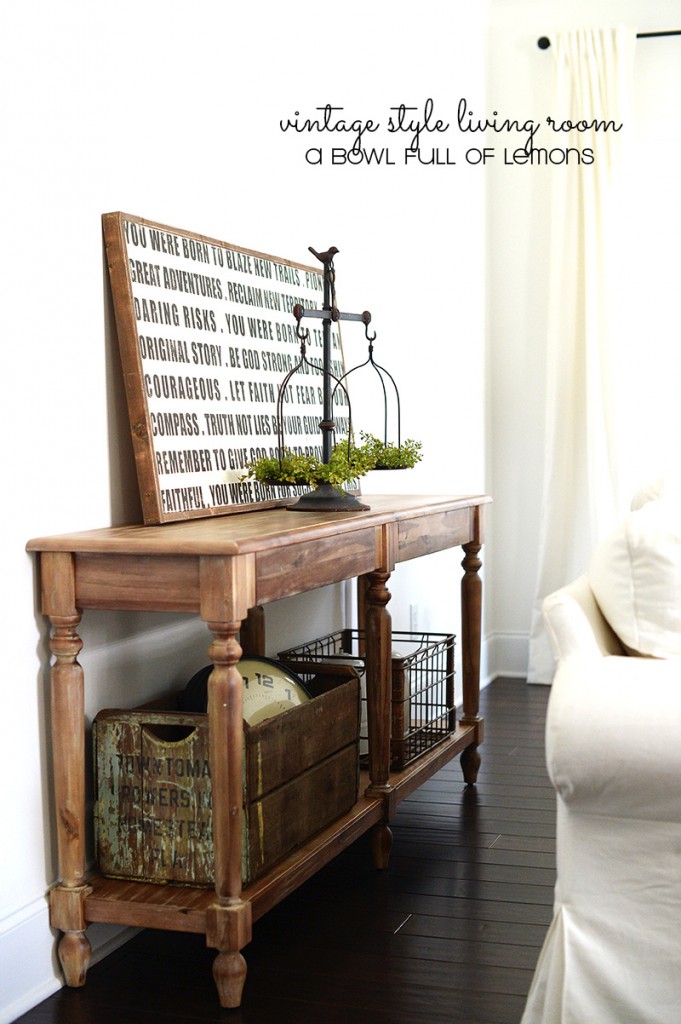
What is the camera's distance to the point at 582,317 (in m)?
4.88

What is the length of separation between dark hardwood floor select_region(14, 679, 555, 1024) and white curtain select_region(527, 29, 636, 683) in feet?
6.17

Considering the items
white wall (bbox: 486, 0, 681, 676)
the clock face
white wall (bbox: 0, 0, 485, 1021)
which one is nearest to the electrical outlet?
white wall (bbox: 0, 0, 485, 1021)

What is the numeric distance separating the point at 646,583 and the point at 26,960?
4.19 ft

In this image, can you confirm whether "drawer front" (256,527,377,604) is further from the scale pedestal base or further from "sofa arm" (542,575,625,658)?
"sofa arm" (542,575,625,658)

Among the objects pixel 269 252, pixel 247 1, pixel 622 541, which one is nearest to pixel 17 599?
pixel 622 541

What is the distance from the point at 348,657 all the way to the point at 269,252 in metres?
1.09

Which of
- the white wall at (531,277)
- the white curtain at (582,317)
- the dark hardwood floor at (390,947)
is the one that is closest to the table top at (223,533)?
the dark hardwood floor at (390,947)

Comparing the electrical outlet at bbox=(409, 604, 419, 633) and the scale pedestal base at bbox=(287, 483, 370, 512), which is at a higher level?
the scale pedestal base at bbox=(287, 483, 370, 512)

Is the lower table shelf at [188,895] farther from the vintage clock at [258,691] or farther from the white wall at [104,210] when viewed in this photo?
the vintage clock at [258,691]

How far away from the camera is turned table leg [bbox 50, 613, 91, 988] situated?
2109 mm

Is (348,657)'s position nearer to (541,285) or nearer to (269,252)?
(269,252)

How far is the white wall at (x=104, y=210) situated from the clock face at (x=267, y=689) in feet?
0.73

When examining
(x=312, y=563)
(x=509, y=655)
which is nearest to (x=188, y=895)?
(x=312, y=563)

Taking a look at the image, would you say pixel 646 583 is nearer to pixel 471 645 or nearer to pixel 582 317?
pixel 471 645
